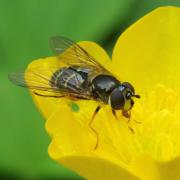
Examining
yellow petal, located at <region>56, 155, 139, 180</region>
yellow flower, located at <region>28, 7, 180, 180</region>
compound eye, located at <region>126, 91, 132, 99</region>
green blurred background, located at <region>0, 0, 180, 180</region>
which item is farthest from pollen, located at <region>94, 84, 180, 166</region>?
green blurred background, located at <region>0, 0, 180, 180</region>

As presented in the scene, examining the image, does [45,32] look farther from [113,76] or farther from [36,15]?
[113,76]

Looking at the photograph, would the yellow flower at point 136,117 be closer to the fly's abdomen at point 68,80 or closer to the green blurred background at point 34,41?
the fly's abdomen at point 68,80

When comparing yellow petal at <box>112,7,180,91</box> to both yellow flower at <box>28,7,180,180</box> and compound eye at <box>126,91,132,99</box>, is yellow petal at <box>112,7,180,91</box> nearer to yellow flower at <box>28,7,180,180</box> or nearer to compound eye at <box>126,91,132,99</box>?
yellow flower at <box>28,7,180,180</box>

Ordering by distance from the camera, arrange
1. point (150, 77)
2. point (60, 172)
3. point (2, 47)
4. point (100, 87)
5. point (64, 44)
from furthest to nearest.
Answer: point (2, 47) < point (60, 172) < point (150, 77) < point (64, 44) < point (100, 87)

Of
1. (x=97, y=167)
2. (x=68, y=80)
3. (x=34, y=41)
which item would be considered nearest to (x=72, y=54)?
(x=68, y=80)

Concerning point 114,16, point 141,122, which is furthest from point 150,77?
point 114,16

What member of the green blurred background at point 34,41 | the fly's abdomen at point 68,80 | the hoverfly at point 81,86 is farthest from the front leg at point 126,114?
the green blurred background at point 34,41

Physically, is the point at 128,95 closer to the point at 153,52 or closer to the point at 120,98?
the point at 120,98

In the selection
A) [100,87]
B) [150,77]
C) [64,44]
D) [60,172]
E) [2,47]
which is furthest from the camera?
[2,47]
